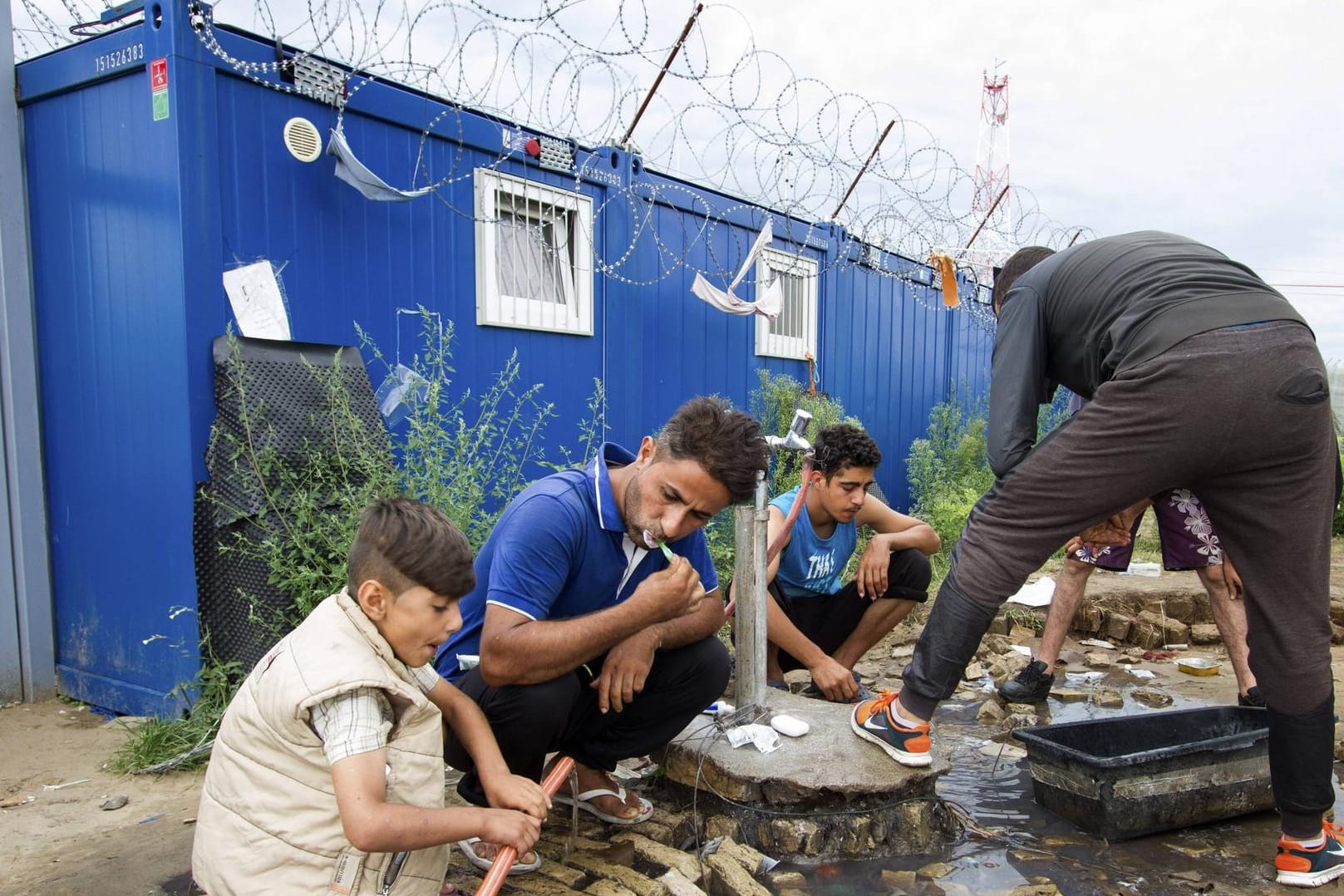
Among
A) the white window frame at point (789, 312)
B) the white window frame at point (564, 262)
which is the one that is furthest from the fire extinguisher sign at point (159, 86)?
the white window frame at point (789, 312)

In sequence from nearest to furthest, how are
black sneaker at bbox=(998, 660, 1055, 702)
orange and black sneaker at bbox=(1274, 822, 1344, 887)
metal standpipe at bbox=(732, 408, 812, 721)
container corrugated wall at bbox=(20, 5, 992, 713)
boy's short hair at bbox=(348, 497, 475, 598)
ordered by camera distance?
boy's short hair at bbox=(348, 497, 475, 598) → orange and black sneaker at bbox=(1274, 822, 1344, 887) → metal standpipe at bbox=(732, 408, 812, 721) → container corrugated wall at bbox=(20, 5, 992, 713) → black sneaker at bbox=(998, 660, 1055, 702)

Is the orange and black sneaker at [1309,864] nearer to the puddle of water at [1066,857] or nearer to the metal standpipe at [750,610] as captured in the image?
the puddle of water at [1066,857]

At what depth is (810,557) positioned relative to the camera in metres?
3.85

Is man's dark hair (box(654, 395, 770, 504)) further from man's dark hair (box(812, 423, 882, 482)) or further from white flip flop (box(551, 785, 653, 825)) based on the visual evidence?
man's dark hair (box(812, 423, 882, 482))

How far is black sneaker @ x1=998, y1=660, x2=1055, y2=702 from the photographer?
13.8 feet

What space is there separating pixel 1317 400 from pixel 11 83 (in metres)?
4.99

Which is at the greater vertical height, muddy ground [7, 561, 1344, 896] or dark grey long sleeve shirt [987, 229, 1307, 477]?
dark grey long sleeve shirt [987, 229, 1307, 477]

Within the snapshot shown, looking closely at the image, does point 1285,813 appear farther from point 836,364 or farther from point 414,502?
point 836,364

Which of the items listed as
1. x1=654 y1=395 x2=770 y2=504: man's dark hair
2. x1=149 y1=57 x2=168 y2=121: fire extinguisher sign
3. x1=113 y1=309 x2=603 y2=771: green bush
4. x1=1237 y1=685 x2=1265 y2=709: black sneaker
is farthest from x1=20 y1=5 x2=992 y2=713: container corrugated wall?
x1=1237 y1=685 x2=1265 y2=709: black sneaker

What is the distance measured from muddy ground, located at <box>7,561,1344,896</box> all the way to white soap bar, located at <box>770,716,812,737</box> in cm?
106

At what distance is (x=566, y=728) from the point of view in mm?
2598

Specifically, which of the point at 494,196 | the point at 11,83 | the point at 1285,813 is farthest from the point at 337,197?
the point at 1285,813

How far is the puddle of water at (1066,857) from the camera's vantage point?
2562mm

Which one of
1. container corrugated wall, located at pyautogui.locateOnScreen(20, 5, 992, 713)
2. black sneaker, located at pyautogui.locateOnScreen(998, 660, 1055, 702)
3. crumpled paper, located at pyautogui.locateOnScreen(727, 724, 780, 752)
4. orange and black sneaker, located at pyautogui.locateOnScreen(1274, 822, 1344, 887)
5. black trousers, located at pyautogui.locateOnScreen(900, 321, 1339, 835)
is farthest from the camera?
black sneaker, located at pyautogui.locateOnScreen(998, 660, 1055, 702)
